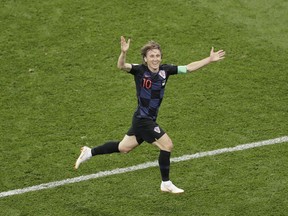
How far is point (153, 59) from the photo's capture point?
1134 centimetres

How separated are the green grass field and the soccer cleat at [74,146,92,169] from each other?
0.31 meters

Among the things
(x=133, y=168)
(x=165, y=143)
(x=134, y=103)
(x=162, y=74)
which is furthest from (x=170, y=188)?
(x=134, y=103)

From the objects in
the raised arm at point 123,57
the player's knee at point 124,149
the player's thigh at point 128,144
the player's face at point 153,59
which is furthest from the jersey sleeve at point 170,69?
the player's knee at point 124,149

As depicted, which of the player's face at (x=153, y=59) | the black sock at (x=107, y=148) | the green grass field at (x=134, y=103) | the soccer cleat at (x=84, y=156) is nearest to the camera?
the player's face at (x=153, y=59)

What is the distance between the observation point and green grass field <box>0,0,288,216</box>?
11.6 meters

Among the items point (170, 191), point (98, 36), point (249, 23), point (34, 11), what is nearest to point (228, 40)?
point (249, 23)

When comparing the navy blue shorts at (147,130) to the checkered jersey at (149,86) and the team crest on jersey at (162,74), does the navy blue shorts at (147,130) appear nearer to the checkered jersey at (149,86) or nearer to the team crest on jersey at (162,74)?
the checkered jersey at (149,86)

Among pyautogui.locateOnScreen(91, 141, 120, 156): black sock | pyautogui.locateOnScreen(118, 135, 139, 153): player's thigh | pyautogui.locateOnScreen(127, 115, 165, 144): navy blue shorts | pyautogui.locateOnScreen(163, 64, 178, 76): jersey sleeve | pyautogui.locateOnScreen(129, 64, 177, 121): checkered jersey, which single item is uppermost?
pyautogui.locateOnScreen(163, 64, 178, 76): jersey sleeve

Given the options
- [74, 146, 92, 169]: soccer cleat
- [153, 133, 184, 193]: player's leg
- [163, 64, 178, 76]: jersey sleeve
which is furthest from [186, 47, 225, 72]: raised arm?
[74, 146, 92, 169]: soccer cleat

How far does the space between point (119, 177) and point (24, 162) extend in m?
1.49

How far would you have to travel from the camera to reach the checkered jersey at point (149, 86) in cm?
1138

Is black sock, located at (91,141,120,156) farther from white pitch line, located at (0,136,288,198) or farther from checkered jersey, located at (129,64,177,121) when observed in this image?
checkered jersey, located at (129,64,177,121)

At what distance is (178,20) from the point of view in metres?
16.2

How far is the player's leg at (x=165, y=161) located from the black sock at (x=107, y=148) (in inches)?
26.2
